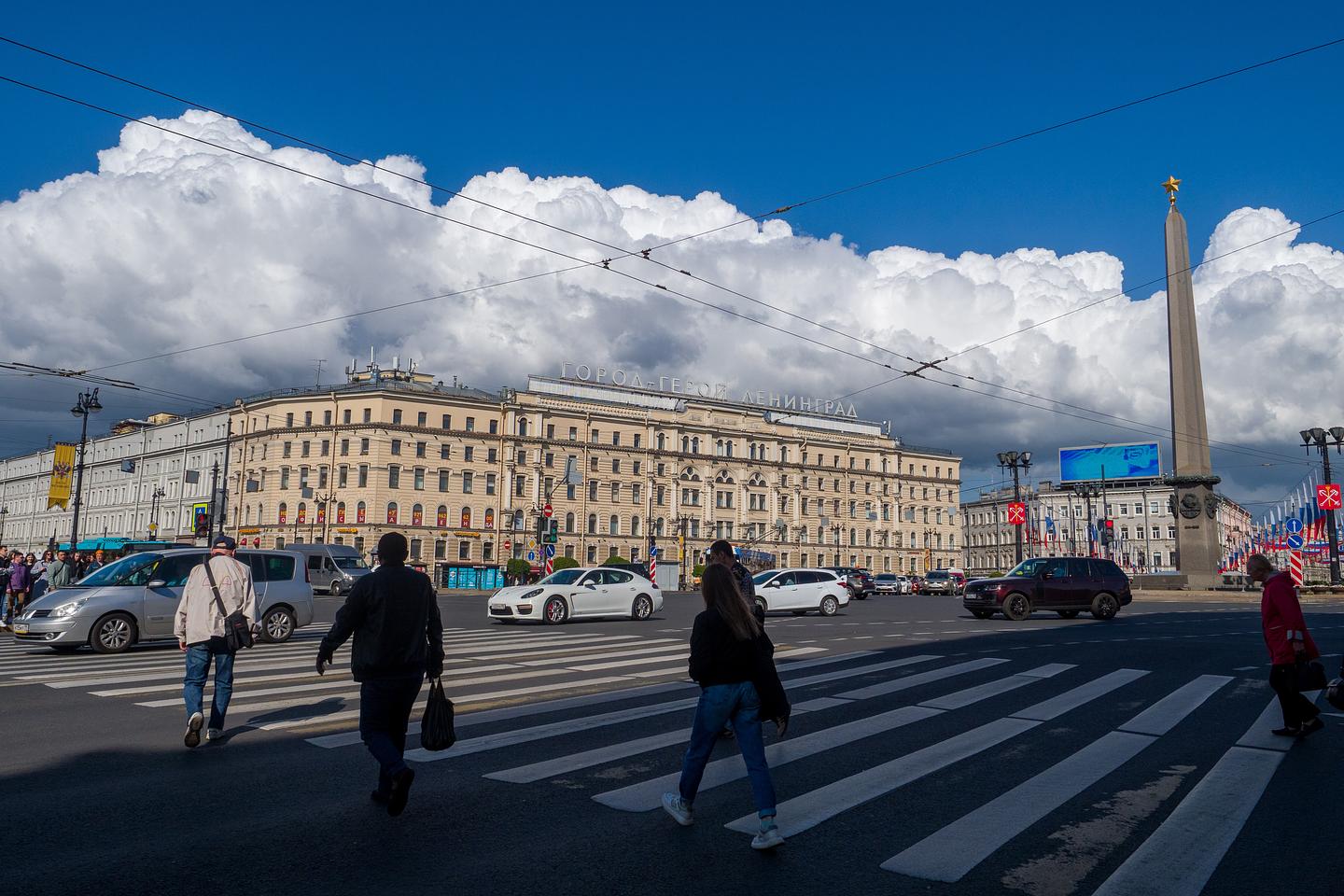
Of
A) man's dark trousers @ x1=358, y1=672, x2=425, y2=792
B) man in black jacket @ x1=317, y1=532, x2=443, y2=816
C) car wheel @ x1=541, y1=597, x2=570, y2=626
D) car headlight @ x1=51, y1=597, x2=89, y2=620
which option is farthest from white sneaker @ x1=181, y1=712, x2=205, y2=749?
car wheel @ x1=541, y1=597, x2=570, y2=626

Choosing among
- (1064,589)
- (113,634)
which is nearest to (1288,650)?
(113,634)

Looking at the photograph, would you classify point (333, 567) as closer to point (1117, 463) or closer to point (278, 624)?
point (278, 624)

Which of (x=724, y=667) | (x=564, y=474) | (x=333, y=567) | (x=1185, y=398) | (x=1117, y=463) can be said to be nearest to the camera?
(x=724, y=667)

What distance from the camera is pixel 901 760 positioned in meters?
7.78

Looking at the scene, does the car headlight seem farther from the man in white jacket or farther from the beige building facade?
the beige building facade

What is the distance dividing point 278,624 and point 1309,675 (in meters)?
16.5

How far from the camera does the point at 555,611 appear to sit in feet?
81.9

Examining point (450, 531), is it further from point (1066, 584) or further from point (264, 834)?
point (264, 834)

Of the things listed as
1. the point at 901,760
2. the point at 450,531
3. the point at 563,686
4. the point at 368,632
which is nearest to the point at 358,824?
the point at 368,632

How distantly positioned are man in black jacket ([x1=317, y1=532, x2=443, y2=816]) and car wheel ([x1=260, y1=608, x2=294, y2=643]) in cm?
1317

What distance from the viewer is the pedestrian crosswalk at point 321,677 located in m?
10.4

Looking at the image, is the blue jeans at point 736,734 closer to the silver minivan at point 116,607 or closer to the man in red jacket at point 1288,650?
the man in red jacket at point 1288,650

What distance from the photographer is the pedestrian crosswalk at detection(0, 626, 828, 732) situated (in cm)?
1045

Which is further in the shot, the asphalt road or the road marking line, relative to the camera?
the road marking line
